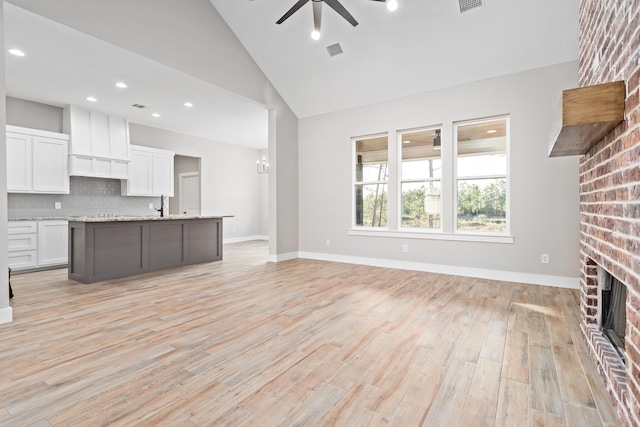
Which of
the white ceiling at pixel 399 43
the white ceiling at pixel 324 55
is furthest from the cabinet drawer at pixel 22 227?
the white ceiling at pixel 399 43

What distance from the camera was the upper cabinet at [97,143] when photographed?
5883 millimetres

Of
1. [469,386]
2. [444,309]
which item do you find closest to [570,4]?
[444,309]

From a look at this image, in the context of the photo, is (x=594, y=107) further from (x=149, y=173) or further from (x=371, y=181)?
(x=149, y=173)

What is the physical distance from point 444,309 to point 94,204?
707cm

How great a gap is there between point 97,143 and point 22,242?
2226mm

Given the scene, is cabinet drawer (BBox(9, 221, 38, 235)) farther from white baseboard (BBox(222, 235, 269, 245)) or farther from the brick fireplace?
the brick fireplace

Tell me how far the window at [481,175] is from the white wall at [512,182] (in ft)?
0.64

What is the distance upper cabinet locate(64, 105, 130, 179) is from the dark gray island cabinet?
2.08 m

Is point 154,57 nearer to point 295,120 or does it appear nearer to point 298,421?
point 295,120

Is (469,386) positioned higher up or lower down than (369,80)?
lower down

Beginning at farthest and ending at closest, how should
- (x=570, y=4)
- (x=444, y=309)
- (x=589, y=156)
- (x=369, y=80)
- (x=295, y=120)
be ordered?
(x=295, y=120) → (x=369, y=80) → (x=570, y=4) → (x=444, y=309) → (x=589, y=156)

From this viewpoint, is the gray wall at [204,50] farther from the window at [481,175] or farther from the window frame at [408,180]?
the window at [481,175]

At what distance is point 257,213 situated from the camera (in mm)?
10203

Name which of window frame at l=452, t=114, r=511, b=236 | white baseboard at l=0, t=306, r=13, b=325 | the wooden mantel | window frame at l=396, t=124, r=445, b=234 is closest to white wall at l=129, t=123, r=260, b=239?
white baseboard at l=0, t=306, r=13, b=325
